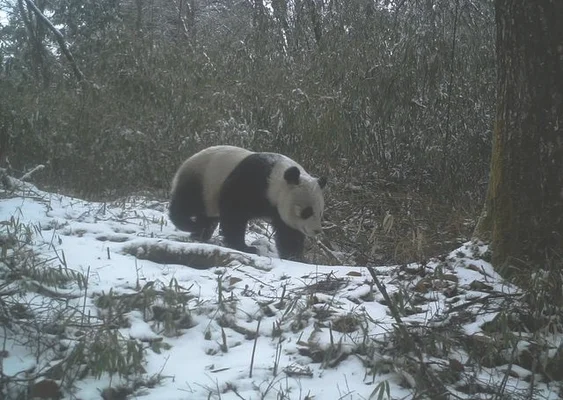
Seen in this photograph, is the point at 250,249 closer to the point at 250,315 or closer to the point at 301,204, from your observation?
the point at 301,204

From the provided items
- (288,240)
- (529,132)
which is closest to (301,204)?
(288,240)

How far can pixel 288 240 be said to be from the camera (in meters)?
5.42

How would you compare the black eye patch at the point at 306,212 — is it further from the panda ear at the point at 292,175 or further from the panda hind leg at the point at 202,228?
the panda hind leg at the point at 202,228

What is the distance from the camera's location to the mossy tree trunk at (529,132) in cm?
327

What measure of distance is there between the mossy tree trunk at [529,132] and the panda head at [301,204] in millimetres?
2030

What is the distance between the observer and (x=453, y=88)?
800cm

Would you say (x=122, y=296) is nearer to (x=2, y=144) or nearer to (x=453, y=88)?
(x=2, y=144)

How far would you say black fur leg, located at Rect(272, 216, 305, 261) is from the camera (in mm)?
5391

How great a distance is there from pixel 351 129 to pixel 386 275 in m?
4.47

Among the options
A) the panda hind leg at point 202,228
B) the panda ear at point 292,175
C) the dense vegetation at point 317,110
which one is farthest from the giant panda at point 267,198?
the dense vegetation at point 317,110

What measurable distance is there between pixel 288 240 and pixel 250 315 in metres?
2.25

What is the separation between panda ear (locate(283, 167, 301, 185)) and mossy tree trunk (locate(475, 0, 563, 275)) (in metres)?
1.97

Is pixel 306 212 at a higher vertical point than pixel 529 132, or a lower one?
lower

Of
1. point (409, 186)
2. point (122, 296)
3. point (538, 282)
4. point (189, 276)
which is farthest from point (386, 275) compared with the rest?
point (409, 186)
